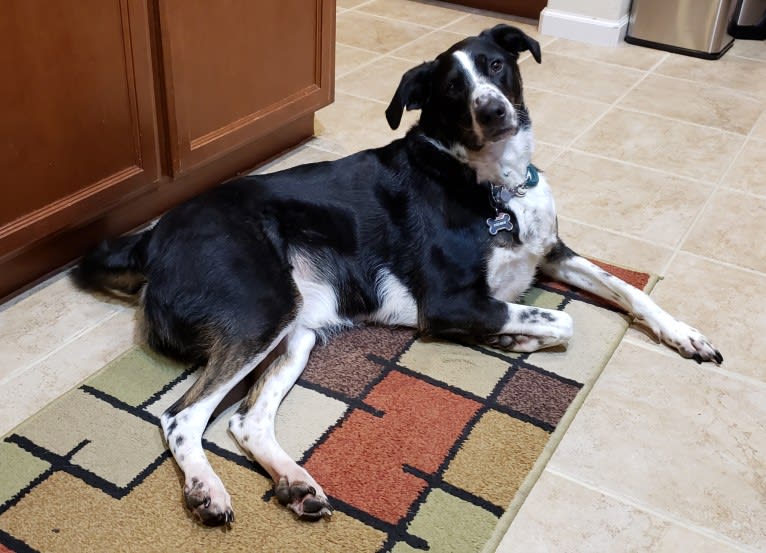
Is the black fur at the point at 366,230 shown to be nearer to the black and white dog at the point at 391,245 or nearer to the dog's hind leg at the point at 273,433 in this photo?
the black and white dog at the point at 391,245

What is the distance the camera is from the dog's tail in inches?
76.0

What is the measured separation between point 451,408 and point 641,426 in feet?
1.32

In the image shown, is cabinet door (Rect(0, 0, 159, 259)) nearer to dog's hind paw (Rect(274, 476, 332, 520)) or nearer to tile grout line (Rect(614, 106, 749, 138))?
dog's hind paw (Rect(274, 476, 332, 520))

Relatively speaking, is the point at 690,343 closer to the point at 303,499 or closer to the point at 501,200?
the point at 501,200

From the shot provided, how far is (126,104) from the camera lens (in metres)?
2.16

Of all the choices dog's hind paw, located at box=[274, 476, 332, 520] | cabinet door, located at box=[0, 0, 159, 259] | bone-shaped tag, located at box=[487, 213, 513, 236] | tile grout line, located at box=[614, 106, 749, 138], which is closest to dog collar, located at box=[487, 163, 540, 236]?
bone-shaped tag, located at box=[487, 213, 513, 236]

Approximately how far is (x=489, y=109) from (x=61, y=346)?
1.12m

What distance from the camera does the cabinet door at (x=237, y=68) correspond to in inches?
89.4

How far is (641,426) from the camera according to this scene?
5.90 feet

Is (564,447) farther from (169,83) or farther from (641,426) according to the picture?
(169,83)

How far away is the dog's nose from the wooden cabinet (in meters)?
0.87

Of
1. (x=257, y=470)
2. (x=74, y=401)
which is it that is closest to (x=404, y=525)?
(x=257, y=470)

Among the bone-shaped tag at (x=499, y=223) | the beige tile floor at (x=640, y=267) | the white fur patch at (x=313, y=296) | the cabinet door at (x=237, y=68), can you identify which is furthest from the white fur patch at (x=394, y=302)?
the cabinet door at (x=237, y=68)

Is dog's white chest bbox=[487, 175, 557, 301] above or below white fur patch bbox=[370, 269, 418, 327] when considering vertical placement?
above
